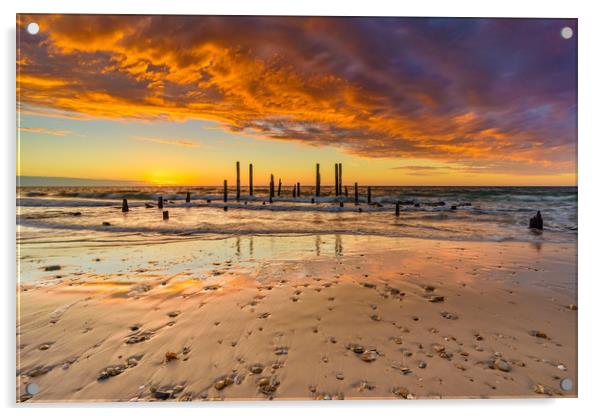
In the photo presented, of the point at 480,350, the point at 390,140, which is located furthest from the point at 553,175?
the point at 480,350

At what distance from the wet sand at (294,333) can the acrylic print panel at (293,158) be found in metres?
0.02

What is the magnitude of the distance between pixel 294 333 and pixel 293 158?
4.77 meters

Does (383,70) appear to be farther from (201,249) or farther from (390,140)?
(201,249)

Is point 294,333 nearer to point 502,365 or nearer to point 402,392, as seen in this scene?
point 402,392

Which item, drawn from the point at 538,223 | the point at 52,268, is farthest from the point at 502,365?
the point at 538,223

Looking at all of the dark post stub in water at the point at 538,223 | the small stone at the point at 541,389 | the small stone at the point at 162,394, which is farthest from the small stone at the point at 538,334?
the dark post stub in water at the point at 538,223

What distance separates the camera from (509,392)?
225 cm

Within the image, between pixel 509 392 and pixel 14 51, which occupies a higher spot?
pixel 14 51

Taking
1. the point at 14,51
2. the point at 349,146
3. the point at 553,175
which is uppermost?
the point at 14,51

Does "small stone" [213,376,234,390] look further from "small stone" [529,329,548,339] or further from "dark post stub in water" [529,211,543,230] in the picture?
"dark post stub in water" [529,211,543,230]

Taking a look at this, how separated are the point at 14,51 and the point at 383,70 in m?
4.65

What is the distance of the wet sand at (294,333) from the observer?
224 cm

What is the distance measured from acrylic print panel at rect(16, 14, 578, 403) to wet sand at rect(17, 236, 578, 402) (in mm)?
20

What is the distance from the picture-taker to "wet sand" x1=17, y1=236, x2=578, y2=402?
2238 mm
